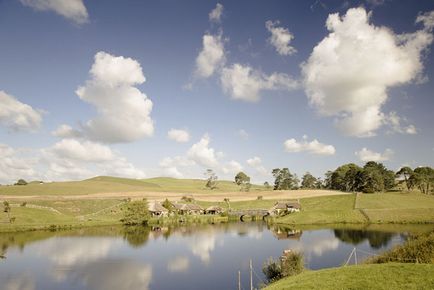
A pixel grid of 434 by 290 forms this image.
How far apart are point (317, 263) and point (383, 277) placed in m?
25.9

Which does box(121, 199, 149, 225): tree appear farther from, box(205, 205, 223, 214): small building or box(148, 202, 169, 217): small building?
box(205, 205, 223, 214): small building

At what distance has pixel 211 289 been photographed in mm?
38031

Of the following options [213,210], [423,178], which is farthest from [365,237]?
[423,178]

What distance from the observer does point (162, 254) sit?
58062 mm

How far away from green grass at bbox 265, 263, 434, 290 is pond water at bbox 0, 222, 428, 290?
12777 millimetres

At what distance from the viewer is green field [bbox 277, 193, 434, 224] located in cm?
9238

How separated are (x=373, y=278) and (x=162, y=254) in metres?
41.9

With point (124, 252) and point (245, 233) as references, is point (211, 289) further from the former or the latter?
point (245, 233)

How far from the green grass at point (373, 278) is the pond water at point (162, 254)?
12777 millimetres

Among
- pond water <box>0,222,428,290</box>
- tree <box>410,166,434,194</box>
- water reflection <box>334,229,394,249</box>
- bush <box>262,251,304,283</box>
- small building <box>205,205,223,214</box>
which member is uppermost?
tree <box>410,166,434,194</box>

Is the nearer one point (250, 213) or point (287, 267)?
point (287, 267)

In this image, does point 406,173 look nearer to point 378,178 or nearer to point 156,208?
point 378,178

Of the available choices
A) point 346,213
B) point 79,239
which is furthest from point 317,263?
point 346,213

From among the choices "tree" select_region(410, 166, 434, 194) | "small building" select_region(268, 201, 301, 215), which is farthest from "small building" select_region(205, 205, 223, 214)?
"tree" select_region(410, 166, 434, 194)
